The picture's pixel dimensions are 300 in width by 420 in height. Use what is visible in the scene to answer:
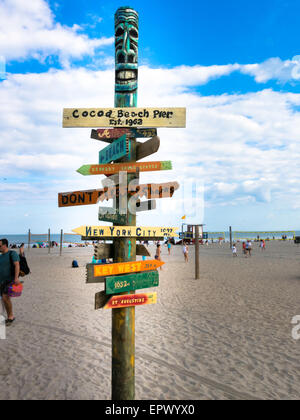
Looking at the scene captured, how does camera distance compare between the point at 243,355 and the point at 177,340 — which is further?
the point at 177,340

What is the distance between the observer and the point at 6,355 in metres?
5.56

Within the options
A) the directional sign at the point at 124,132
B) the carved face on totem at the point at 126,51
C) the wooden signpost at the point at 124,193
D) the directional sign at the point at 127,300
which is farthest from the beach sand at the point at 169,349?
the carved face on totem at the point at 126,51

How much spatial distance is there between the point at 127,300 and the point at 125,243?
586 mm

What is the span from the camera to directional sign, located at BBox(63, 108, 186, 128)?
3502mm

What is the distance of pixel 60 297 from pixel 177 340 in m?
5.60

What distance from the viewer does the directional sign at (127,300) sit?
10.6ft

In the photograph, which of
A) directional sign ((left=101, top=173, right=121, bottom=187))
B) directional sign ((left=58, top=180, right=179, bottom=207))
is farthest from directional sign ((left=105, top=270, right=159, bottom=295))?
directional sign ((left=101, top=173, right=121, bottom=187))

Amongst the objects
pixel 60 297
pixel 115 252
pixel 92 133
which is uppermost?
pixel 92 133

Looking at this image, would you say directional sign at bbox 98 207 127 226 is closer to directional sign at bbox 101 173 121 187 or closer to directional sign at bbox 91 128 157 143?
directional sign at bbox 101 173 121 187

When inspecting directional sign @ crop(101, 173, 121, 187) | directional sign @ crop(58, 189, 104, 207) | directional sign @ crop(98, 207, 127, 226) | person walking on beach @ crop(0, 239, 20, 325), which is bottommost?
person walking on beach @ crop(0, 239, 20, 325)

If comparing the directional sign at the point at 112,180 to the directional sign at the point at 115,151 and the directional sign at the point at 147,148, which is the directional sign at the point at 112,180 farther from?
the directional sign at the point at 147,148

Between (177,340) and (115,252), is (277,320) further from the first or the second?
(115,252)

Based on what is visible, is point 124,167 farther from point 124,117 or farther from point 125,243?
point 125,243
